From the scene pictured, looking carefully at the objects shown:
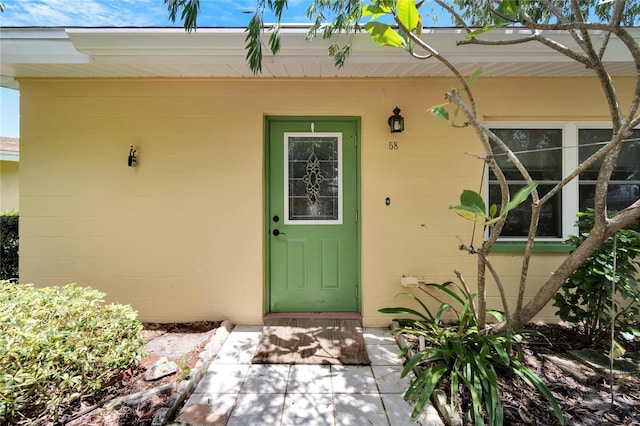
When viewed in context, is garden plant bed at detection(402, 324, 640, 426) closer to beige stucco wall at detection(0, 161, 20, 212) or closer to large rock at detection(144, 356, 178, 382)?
large rock at detection(144, 356, 178, 382)

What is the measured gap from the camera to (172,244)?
323cm

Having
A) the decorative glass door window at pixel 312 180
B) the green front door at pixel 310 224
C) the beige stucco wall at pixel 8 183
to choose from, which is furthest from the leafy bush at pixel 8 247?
the beige stucco wall at pixel 8 183

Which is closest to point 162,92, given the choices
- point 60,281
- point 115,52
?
point 115,52

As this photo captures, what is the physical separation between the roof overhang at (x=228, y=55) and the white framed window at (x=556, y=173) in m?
0.59

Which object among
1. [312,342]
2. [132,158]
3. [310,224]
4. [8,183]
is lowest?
[312,342]

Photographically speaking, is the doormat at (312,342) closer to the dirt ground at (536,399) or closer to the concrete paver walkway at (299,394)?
the concrete paver walkway at (299,394)

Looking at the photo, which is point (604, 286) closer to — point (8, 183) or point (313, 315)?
point (313, 315)

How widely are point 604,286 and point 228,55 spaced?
12.7 feet

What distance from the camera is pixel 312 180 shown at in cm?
338

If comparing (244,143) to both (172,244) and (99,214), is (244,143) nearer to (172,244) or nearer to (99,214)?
(172,244)

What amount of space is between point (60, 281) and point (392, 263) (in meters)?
3.60

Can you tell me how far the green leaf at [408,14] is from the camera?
1.85 metres

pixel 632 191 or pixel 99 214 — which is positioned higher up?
pixel 632 191

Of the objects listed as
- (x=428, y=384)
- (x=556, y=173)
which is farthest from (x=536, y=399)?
(x=556, y=173)
